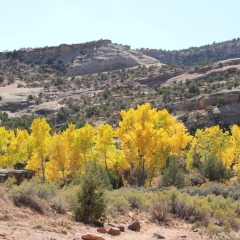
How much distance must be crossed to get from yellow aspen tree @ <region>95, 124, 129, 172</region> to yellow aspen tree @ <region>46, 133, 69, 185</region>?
9.98 feet

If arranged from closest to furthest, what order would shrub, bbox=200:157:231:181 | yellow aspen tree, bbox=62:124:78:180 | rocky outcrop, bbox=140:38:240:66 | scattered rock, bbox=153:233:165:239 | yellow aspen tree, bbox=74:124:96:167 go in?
scattered rock, bbox=153:233:165:239, shrub, bbox=200:157:231:181, yellow aspen tree, bbox=74:124:96:167, yellow aspen tree, bbox=62:124:78:180, rocky outcrop, bbox=140:38:240:66

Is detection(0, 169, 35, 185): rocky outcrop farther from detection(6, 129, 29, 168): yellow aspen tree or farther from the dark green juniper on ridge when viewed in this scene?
the dark green juniper on ridge

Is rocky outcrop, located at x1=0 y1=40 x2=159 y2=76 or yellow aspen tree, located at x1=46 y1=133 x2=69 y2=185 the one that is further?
rocky outcrop, located at x1=0 y1=40 x2=159 y2=76

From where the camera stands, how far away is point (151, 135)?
28.7 meters

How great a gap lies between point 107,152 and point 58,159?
→ 4580mm

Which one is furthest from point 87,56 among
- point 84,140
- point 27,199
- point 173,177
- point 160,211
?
point 27,199

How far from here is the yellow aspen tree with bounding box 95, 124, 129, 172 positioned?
101ft

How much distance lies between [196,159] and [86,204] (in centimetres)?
2997

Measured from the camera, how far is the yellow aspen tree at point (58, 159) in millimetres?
29938

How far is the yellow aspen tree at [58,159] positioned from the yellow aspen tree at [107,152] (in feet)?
9.98

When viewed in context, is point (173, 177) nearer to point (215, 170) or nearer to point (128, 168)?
point (215, 170)

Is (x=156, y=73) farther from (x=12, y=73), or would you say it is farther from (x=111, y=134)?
(x=111, y=134)

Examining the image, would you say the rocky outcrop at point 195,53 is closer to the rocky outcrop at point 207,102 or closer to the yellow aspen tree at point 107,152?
the rocky outcrop at point 207,102

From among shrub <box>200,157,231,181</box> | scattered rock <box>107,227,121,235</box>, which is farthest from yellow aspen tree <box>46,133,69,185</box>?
scattered rock <box>107,227,121,235</box>
